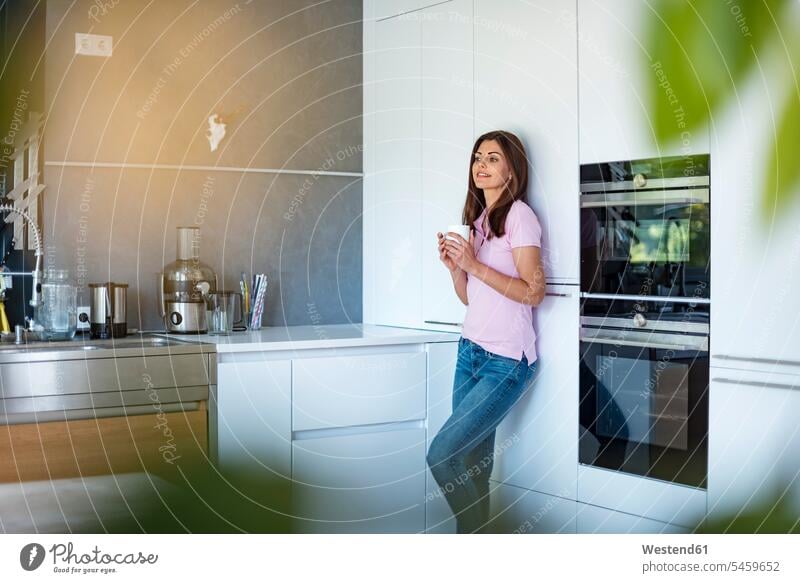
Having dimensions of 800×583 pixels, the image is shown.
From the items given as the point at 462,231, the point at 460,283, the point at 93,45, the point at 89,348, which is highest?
the point at 93,45

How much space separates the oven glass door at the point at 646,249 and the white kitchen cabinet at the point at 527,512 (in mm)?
613

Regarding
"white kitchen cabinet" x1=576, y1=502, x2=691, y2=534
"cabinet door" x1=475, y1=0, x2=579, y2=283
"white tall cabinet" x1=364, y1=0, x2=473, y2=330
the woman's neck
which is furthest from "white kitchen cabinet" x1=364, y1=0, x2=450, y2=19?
"white kitchen cabinet" x1=576, y1=502, x2=691, y2=534

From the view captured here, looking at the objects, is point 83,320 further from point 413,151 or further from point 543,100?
point 543,100

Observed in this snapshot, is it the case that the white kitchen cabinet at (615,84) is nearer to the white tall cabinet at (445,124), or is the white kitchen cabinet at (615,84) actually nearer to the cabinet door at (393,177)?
the white tall cabinet at (445,124)

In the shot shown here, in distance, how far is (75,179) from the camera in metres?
2.85

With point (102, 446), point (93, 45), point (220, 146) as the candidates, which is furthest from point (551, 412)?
point (93, 45)

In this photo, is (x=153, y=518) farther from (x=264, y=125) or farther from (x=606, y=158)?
(x=606, y=158)

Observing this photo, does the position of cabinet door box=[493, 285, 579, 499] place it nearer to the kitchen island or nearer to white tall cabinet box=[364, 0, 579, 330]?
white tall cabinet box=[364, 0, 579, 330]

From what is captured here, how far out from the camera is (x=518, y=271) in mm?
2590

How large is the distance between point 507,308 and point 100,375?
1.05 m

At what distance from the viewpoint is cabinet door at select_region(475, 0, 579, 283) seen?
8.57ft

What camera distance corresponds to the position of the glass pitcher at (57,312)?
264cm
